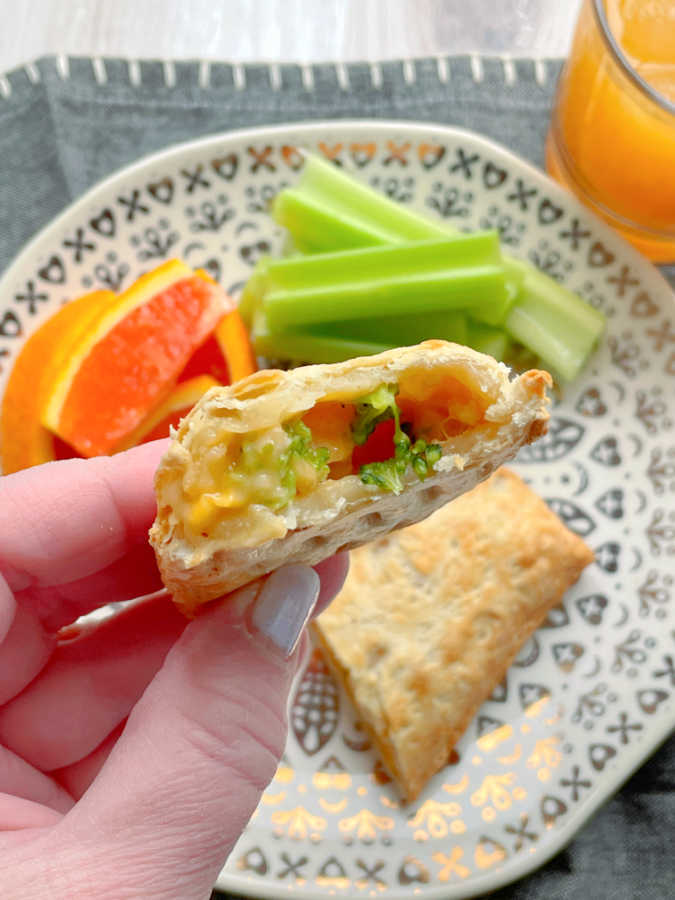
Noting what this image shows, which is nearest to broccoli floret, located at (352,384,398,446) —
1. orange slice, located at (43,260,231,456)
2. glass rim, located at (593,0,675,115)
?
Result: orange slice, located at (43,260,231,456)

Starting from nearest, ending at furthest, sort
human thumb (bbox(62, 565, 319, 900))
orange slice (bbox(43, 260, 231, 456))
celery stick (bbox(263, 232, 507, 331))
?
human thumb (bbox(62, 565, 319, 900)), orange slice (bbox(43, 260, 231, 456)), celery stick (bbox(263, 232, 507, 331))

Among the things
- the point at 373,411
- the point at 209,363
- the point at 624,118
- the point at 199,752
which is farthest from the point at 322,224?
the point at 199,752

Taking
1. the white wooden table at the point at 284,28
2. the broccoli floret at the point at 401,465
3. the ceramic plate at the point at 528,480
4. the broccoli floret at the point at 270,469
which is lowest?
the ceramic plate at the point at 528,480

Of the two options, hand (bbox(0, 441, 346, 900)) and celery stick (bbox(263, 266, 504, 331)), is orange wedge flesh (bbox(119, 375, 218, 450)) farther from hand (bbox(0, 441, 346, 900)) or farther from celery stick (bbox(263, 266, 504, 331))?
hand (bbox(0, 441, 346, 900))

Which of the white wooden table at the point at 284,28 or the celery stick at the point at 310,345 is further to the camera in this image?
the white wooden table at the point at 284,28

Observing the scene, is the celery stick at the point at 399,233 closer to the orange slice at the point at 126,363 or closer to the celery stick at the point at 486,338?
the celery stick at the point at 486,338

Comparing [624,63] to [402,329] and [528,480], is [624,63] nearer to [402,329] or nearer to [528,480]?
[402,329]

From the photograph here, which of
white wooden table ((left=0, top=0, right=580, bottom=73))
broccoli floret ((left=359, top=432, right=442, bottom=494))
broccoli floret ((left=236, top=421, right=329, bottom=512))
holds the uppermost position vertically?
white wooden table ((left=0, top=0, right=580, bottom=73))

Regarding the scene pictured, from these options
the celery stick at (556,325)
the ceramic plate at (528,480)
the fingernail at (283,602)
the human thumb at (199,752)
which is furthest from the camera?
the celery stick at (556,325)

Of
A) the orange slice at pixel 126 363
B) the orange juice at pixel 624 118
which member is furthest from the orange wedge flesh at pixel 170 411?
the orange juice at pixel 624 118
